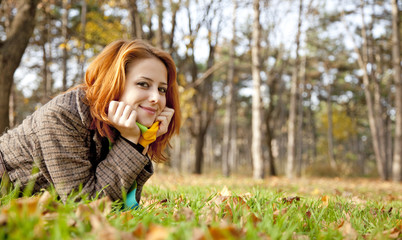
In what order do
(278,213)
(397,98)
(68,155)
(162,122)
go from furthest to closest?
1. (397,98)
2. (162,122)
3. (68,155)
4. (278,213)

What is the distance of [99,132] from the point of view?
2076mm

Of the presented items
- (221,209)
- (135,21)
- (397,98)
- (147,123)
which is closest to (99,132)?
(147,123)

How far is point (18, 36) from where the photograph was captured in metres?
4.20

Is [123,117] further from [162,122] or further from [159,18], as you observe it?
[159,18]

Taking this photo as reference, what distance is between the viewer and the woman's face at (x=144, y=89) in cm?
219

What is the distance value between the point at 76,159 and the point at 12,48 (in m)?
3.08

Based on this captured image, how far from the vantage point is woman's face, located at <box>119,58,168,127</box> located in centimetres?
219

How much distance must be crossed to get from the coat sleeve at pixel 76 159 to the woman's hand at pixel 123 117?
0.10m

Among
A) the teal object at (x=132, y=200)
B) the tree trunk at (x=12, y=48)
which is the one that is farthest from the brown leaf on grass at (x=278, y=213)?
the tree trunk at (x=12, y=48)

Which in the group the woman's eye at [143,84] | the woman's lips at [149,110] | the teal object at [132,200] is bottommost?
the teal object at [132,200]

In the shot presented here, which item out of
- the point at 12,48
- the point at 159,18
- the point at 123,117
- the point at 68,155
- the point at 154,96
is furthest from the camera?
the point at 159,18

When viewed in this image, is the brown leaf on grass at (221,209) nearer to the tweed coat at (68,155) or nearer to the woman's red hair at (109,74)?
the tweed coat at (68,155)

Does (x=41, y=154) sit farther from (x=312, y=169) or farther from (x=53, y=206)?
(x=312, y=169)

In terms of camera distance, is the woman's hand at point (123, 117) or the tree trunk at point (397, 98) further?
the tree trunk at point (397, 98)
